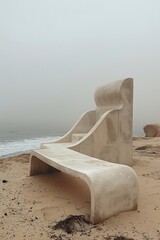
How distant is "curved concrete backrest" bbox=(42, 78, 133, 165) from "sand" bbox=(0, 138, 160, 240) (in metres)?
1.11

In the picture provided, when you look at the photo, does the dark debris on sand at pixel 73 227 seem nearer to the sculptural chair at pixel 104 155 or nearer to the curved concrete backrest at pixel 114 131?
the sculptural chair at pixel 104 155

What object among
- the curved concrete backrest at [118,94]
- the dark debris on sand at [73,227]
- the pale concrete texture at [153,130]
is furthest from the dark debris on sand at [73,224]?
the pale concrete texture at [153,130]

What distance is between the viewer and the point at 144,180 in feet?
18.6

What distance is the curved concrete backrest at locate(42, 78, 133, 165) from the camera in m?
6.73

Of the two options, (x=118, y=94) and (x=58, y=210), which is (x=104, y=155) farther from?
(x=58, y=210)

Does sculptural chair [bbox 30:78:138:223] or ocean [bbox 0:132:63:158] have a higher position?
sculptural chair [bbox 30:78:138:223]

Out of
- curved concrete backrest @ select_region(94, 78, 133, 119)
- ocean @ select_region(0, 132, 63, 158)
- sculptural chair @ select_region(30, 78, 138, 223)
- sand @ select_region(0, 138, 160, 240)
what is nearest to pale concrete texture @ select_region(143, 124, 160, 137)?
ocean @ select_region(0, 132, 63, 158)

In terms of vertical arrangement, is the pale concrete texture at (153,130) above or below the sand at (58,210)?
below

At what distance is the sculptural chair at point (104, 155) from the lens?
3.47m

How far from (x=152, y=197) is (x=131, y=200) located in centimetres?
92

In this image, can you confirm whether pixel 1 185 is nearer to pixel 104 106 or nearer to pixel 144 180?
pixel 144 180

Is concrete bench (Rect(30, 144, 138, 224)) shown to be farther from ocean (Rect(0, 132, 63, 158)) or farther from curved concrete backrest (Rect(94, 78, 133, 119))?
ocean (Rect(0, 132, 63, 158))

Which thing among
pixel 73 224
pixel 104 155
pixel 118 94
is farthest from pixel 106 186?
pixel 118 94

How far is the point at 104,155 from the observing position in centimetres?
692
